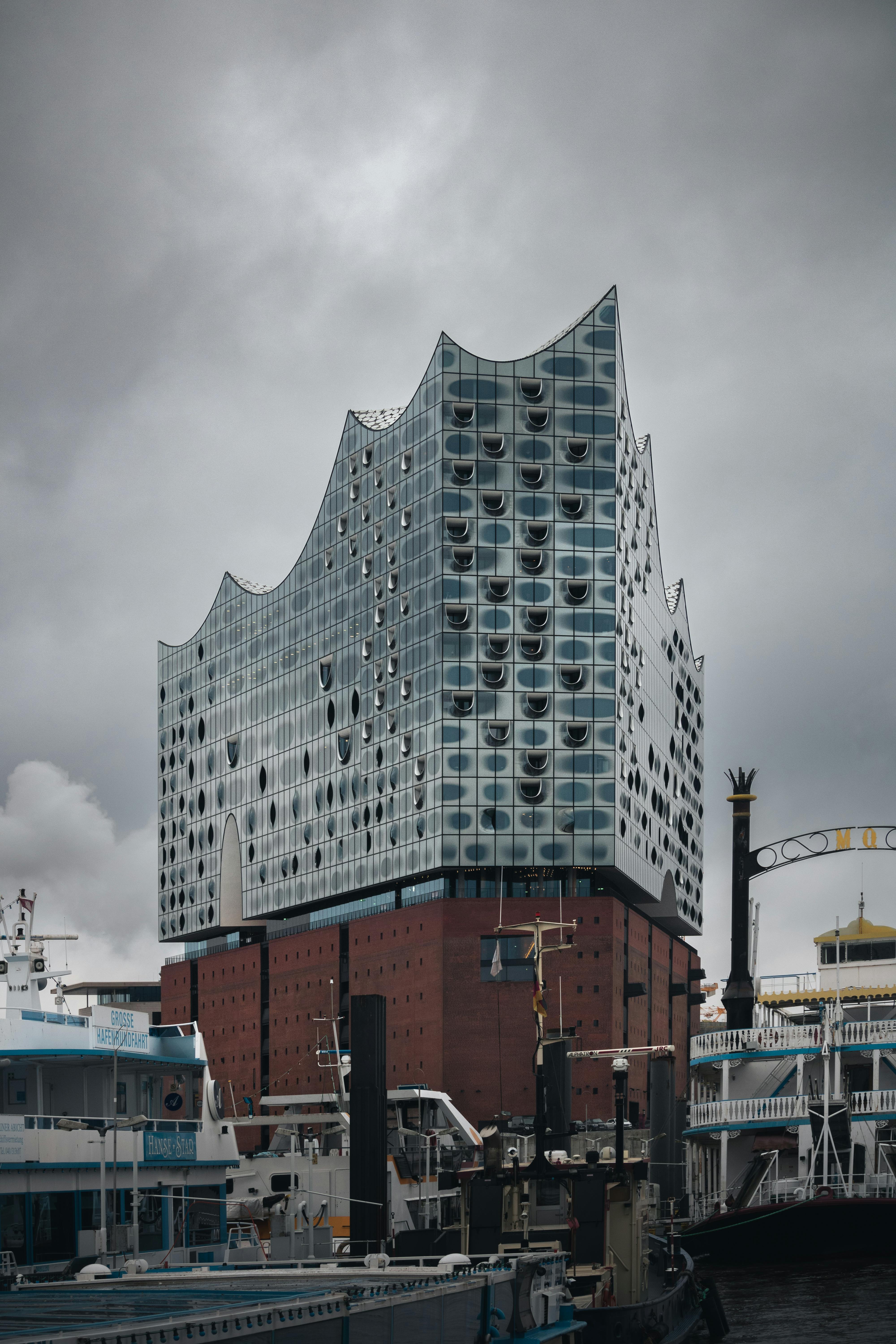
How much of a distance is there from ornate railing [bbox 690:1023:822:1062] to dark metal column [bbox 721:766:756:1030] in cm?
624

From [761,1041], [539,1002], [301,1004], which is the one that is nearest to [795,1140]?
[761,1041]

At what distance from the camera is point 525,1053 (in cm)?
9969

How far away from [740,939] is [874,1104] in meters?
17.0

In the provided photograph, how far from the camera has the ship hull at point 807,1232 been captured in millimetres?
53938

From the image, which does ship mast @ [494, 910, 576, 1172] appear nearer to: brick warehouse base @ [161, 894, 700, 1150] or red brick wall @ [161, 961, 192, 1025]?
brick warehouse base @ [161, 894, 700, 1150]

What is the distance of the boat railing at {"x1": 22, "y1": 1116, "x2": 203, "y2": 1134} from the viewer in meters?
37.7

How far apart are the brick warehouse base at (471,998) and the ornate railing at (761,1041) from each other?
2393cm

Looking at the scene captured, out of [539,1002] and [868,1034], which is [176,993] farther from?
[539,1002]

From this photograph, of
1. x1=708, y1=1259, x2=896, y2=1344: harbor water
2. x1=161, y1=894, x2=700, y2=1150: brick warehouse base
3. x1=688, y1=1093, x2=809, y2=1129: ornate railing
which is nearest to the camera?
x1=708, y1=1259, x2=896, y2=1344: harbor water

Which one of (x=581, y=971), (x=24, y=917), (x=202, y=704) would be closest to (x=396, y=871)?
(x=581, y=971)

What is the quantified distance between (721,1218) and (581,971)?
45919 millimetres

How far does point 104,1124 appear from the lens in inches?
1563

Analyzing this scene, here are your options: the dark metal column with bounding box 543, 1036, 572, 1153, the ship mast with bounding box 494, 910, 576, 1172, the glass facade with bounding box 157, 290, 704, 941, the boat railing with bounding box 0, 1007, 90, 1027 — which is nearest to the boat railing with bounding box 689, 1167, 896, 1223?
the dark metal column with bounding box 543, 1036, 572, 1153

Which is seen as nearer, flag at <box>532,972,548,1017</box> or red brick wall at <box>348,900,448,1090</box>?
flag at <box>532,972,548,1017</box>
